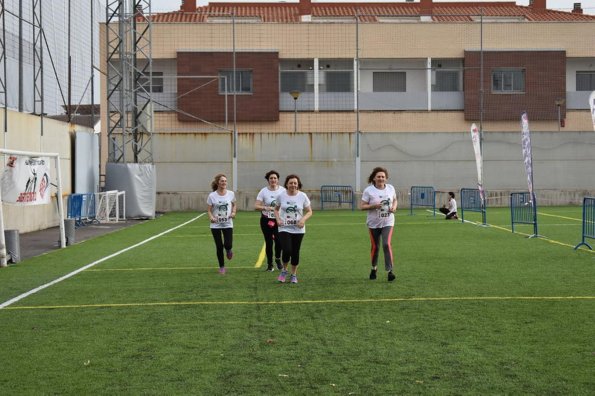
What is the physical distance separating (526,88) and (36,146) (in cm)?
3183

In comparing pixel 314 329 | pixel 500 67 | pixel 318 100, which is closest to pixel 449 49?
pixel 500 67

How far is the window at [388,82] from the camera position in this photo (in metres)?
53.4

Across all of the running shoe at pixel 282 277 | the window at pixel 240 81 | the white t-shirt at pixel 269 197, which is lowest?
the running shoe at pixel 282 277

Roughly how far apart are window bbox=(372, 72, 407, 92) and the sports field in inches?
1380

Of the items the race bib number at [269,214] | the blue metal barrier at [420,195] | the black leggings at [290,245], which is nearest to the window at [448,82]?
the blue metal barrier at [420,195]

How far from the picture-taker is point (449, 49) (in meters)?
52.4

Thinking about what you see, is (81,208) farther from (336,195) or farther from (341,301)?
(341,301)

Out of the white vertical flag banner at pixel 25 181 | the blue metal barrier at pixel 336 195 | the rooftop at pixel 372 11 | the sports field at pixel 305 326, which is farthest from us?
the rooftop at pixel 372 11

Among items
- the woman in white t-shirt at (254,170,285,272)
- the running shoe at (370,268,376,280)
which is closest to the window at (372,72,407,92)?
the woman in white t-shirt at (254,170,285,272)

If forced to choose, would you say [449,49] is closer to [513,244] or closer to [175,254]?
[513,244]

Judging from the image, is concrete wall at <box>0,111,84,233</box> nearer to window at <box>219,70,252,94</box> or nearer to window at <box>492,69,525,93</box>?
window at <box>219,70,252,94</box>

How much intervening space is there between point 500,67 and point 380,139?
1193cm

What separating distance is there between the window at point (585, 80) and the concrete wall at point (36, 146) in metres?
32.5

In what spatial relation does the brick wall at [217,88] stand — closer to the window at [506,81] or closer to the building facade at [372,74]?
the building facade at [372,74]
